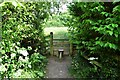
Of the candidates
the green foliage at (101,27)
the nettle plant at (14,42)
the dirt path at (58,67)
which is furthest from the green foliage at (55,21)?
the dirt path at (58,67)

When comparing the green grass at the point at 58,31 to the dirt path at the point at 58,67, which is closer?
the dirt path at the point at 58,67

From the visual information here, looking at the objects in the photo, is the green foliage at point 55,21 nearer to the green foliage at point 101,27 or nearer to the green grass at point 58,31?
the green grass at point 58,31

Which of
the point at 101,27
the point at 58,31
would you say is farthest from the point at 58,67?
the point at 101,27

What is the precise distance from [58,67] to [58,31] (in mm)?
795

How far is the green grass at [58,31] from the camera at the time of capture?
3.81 m

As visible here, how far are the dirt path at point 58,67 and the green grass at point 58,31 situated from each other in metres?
0.47

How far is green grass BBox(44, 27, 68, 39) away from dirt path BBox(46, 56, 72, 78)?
469mm

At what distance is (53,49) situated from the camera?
4523mm

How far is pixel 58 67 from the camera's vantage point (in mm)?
3705

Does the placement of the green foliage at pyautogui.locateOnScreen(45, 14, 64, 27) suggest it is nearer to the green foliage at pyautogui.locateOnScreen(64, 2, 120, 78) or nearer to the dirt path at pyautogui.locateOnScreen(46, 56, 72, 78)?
the green foliage at pyautogui.locateOnScreen(64, 2, 120, 78)

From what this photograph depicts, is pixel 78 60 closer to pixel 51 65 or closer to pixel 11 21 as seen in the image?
pixel 51 65

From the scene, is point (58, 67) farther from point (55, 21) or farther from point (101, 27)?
point (101, 27)

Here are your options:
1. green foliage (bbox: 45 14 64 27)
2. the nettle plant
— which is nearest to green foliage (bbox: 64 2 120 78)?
green foliage (bbox: 45 14 64 27)

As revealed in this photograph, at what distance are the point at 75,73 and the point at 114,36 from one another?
158 cm
